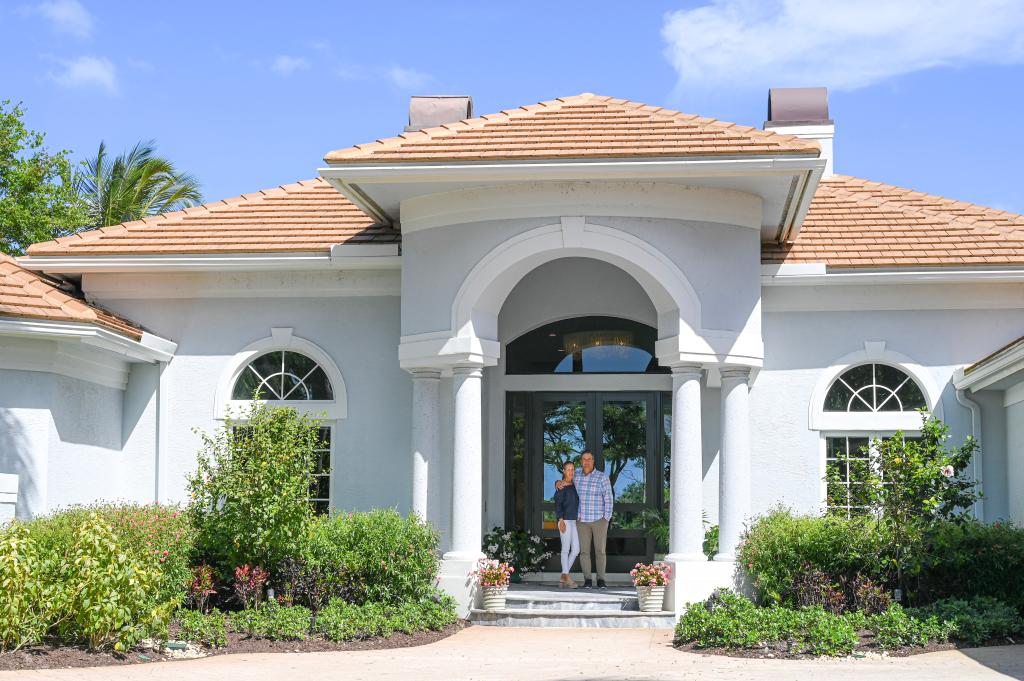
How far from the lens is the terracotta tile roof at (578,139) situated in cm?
1286

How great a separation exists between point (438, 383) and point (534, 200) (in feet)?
8.32

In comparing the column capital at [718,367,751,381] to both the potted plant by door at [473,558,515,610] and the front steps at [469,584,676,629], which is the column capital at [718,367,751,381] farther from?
the potted plant by door at [473,558,515,610]

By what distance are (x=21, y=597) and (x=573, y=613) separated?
5.70 meters

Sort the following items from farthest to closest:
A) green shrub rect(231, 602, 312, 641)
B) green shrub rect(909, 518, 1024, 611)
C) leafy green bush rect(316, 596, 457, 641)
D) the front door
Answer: the front door < green shrub rect(909, 518, 1024, 611) < leafy green bush rect(316, 596, 457, 641) < green shrub rect(231, 602, 312, 641)

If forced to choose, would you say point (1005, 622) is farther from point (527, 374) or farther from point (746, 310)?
point (527, 374)

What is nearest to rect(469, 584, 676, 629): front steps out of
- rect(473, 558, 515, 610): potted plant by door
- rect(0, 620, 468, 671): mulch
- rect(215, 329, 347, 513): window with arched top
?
rect(473, 558, 515, 610): potted plant by door

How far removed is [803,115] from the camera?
18.8 meters

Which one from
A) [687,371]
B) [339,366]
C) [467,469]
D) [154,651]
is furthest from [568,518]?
[154,651]

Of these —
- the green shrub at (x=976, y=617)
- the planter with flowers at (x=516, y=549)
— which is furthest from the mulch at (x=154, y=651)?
the green shrub at (x=976, y=617)

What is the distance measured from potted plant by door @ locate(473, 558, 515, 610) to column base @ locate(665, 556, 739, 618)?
180 centimetres

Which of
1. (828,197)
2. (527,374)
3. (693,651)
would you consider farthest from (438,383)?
(828,197)

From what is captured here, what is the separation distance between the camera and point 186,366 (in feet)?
51.5

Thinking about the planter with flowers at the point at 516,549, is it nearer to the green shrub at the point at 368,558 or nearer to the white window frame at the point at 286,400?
the white window frame at the point at 286,400

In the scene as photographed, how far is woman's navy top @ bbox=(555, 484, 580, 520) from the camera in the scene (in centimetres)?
1491
